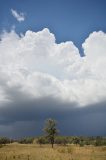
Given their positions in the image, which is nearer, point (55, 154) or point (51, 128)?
point (55, 154)

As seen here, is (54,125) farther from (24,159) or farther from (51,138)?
(24,159)

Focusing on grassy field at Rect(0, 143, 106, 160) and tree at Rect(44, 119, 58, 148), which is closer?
grassy field at Rect(0, 143, 106, 160)

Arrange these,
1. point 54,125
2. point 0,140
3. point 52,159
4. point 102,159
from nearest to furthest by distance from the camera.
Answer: point 52,159 → point 102,159 → point 54,125 → point 0,140

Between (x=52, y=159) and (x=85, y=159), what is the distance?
4338 millimetres

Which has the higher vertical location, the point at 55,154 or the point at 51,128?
the point at 51,128

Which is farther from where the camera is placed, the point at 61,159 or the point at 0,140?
the point at 0,140

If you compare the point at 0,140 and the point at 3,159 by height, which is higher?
the point at 0,140

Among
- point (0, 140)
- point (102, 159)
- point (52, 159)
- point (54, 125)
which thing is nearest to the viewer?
point (52, 159)

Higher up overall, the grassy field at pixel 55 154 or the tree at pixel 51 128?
the tree at pixel 51 128

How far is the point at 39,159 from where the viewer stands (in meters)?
35.9

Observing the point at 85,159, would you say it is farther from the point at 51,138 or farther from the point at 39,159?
the point at 51,138

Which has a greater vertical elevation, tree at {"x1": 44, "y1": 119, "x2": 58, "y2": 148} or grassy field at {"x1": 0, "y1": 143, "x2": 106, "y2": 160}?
tree at {"x1": 44, "y1": 119, "x2": 58, "y2": 148}

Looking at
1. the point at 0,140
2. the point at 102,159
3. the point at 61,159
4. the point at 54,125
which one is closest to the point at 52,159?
the point at 61,159

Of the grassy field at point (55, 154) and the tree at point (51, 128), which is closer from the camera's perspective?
the grassy field at point (55, 154)
